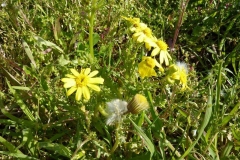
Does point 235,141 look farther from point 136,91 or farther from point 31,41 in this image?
point 31,41

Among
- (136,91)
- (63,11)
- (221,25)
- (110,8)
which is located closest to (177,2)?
(221,25)

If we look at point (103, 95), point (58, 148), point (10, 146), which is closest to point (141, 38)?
point (103, 95)

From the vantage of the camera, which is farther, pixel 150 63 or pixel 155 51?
pixel 155 51

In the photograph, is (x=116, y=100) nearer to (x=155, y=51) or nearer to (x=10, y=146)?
(x=155, y=51)

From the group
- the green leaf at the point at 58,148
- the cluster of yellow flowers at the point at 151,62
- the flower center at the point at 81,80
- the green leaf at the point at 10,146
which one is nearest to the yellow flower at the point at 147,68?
the cluster of yellow flowers at the point at 151,62

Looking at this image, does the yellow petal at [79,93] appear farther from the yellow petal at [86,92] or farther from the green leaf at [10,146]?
the green leaf at [10,146]
